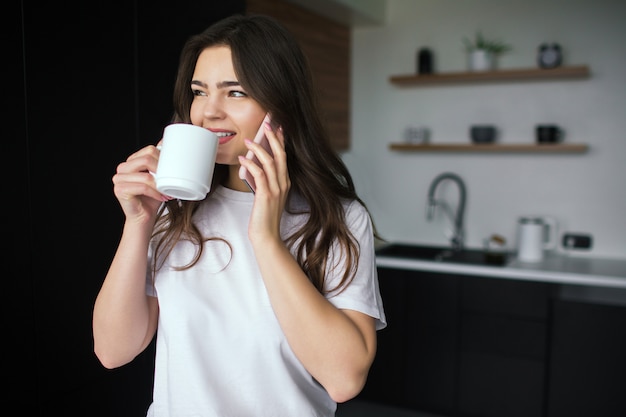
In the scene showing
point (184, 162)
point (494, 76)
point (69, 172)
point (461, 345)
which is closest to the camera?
point (184, 162)

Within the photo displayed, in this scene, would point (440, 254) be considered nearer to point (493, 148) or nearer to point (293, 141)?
point (493, 148)

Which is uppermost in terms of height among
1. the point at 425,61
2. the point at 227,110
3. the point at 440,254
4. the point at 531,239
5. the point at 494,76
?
the point at 425,61

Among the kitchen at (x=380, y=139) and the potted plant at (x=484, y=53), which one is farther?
the potted plant at (x=484, y=53)

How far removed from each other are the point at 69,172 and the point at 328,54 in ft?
7.47

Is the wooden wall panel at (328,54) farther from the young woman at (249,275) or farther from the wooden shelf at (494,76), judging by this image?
the young woman at (249,275)

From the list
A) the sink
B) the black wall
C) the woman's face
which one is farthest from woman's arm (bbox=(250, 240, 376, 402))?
the sink

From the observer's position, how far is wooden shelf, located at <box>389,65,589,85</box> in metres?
3.26

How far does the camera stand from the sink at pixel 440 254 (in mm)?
3234

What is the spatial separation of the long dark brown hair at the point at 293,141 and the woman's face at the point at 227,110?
18 mm

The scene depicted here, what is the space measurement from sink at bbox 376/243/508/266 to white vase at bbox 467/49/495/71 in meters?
1.05

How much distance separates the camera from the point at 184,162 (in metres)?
0.94

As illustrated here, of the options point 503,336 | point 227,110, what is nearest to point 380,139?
point 503,336

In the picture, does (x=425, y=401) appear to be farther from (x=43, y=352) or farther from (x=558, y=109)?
(x=43, y=352)

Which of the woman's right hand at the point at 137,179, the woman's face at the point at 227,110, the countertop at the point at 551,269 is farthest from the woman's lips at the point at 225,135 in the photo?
the countertop at the point at 551,269
